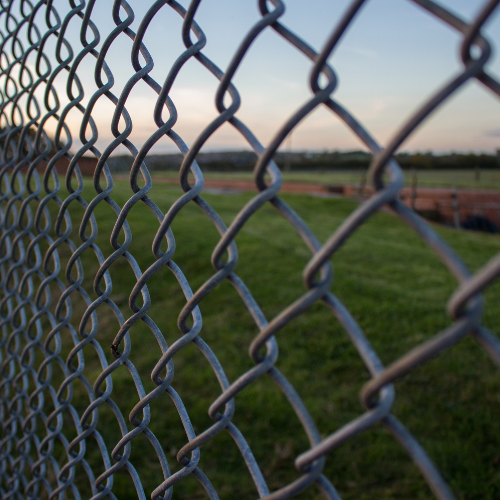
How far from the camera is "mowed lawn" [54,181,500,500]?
91.9 inches

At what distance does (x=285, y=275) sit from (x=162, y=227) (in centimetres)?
421

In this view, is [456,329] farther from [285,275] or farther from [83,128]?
[285,275]

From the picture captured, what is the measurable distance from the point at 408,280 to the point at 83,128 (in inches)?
182

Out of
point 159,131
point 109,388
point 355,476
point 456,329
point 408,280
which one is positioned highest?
point 159,131

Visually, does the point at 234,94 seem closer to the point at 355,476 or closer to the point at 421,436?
the point at 355,476

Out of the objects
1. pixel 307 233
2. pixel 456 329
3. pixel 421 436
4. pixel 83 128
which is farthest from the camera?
pixel 421 436

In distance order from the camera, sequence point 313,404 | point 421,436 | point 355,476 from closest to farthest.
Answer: point 355,476
point 421,436
point 313,404

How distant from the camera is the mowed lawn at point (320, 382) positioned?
2334 mm

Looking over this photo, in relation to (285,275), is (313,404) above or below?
below

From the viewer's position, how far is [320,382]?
3121 millimetres

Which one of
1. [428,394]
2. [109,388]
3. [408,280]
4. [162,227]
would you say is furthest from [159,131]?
[408,280]

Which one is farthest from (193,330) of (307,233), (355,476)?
(355,476)

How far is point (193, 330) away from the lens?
0.81 meters

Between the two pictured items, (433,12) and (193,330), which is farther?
(193,330)
